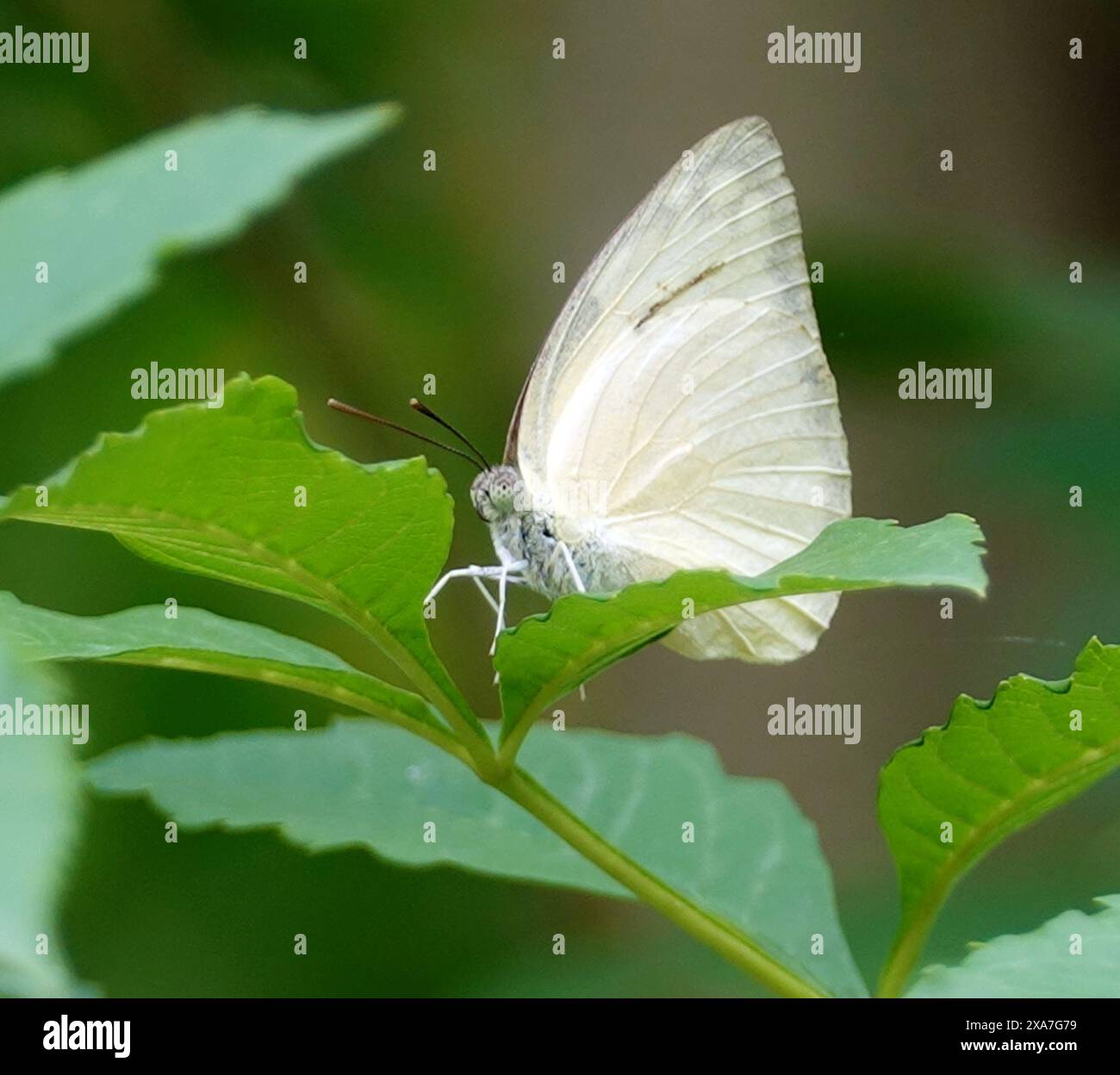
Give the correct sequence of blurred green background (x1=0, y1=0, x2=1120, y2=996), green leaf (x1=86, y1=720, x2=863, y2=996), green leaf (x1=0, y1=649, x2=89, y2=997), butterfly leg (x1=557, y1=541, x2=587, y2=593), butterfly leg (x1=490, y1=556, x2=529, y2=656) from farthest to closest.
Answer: blurred green background (x1=0, y1=0, x2=1120, y2=996) < butterfly leg (x1=557, y1=541, x2=587, y2=593) < butterfly leg (x1=490, y1=556, x2=529, y2=656) < green leaf (x1=86, y1=720, x2=863, y2=996) < green leaf (x1=0, y1=649, x2=89, y2=997)

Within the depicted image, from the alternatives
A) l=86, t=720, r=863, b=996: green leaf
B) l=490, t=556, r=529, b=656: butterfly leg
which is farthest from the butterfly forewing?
l=86, t=720, r=863, b=996: green leaf

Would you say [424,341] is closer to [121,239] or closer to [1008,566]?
[1008,566]

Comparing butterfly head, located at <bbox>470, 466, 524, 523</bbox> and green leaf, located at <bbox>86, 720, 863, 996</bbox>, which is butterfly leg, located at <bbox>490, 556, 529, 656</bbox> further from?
green leaf, located at <bbox>86, 720, 863, 996</bbox>

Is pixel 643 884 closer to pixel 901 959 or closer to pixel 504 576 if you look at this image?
pixel 901 959

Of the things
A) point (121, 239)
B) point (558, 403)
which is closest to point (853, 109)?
point (558, 403)

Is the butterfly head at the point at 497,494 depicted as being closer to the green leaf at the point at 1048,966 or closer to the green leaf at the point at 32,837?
the green leaf at the point at 1048,966

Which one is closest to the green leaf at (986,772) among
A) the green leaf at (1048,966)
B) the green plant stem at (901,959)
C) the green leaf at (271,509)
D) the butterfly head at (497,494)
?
the green plant stem at (901,959)

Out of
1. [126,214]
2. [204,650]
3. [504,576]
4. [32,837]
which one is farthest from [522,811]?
[32,837]
